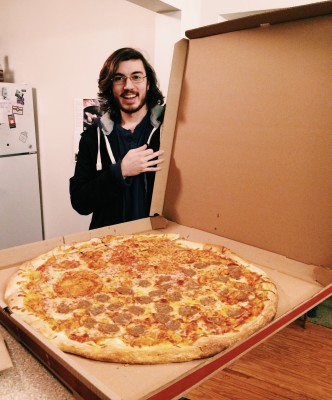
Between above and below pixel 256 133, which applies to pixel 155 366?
below

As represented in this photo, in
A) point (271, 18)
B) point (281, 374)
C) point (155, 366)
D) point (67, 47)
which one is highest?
point (271, 18)

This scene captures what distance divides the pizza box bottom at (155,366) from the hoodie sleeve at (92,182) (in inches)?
24.7

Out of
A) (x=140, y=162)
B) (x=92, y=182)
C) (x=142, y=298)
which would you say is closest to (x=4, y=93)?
(x=92, y=182)

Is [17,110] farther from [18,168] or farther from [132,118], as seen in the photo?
[132,118]

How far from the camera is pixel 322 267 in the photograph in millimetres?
1198

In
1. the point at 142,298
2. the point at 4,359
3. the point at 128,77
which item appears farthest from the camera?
the point at 128,77

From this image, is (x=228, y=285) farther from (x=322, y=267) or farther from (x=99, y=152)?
(x=99, y=152)

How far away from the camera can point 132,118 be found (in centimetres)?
226

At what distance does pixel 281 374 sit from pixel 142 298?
1.35m

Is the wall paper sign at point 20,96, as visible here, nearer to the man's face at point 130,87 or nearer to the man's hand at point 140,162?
the man's face at point 130,87

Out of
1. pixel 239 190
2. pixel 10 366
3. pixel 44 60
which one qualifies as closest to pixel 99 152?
pixel 239 190

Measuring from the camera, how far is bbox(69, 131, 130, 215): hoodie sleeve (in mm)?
2004

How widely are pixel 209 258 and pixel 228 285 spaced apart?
0.58 feet

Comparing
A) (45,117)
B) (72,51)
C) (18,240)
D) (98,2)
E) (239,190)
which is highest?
(98,2)
